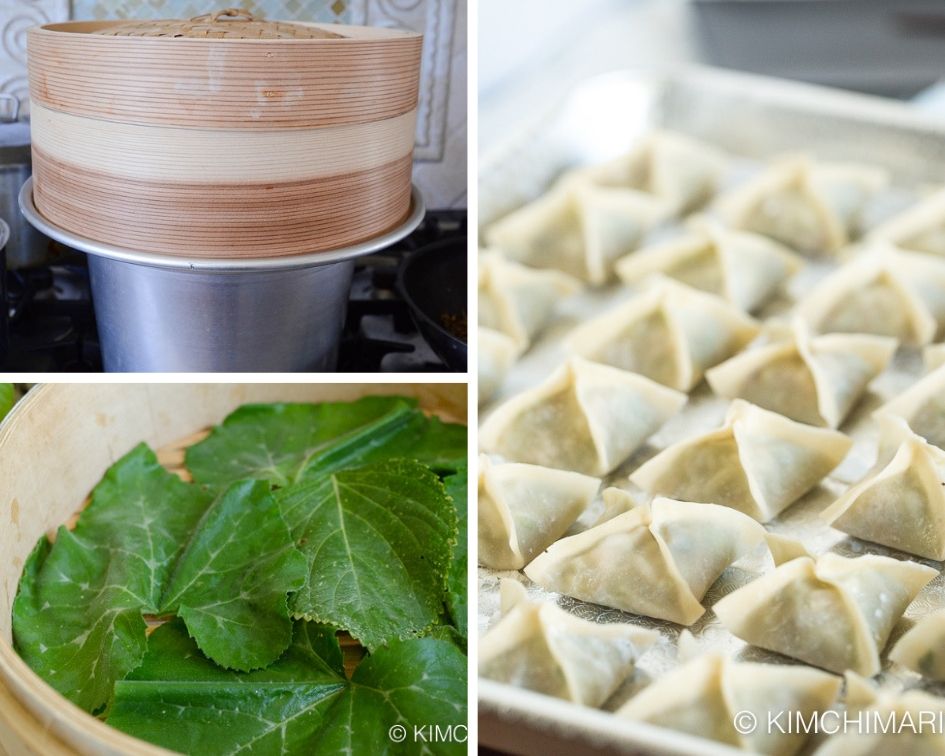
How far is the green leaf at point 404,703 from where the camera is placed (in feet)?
2.06

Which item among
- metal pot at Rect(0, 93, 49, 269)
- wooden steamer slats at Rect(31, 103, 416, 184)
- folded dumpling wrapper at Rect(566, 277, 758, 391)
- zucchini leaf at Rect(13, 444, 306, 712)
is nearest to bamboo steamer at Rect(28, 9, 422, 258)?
wooden steamer slats at Rect(31, 103, 416, 184)

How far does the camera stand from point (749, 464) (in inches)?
30.4

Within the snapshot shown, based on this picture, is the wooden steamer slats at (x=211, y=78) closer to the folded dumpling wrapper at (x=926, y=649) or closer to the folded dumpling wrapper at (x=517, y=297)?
the folded dumpling wrapper at (x=517, y=297)

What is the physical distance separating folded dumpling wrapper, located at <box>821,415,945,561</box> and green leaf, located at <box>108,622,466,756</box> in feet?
1.01

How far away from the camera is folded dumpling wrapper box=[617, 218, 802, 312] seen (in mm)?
990

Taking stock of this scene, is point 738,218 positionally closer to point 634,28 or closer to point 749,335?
point 749,335

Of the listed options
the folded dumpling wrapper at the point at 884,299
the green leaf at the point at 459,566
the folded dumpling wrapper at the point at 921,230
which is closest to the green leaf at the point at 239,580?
the green leaf at the point at 459,566

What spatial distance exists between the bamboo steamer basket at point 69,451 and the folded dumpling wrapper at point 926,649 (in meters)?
0.42

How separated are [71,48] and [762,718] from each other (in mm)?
580

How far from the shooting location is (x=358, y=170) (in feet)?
2.21

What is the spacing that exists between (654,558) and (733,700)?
118mm

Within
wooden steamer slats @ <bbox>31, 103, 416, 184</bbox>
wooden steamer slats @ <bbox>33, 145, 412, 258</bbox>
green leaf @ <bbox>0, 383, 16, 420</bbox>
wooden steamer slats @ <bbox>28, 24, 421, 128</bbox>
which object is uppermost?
wooden steamer slats @ <bbox>28, 24, 421, 128</bbox>

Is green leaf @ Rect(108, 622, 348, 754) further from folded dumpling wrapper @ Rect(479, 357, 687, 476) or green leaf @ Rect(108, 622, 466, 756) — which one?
folded dumpling wrapper @ Rect(479, 357, 687, 476)

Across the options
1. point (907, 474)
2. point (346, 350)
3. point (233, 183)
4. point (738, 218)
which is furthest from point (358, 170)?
point (738, 218)
